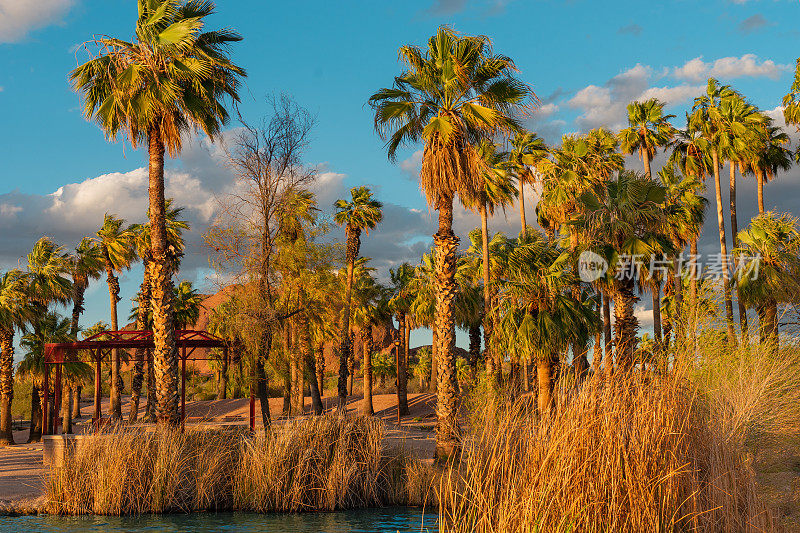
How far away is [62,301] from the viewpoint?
133 ft

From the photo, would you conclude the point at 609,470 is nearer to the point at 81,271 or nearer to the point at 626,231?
the point at 626,231

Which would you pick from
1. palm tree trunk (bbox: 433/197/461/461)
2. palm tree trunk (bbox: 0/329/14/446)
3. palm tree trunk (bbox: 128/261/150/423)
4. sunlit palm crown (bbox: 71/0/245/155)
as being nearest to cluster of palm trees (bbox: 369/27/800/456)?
palm tree trunk (bbox: 433/197/461/461)

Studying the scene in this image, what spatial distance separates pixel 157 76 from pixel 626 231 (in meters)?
17.9

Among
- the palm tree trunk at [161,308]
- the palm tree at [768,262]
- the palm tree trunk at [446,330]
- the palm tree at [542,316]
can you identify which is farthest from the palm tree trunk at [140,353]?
the palm tree at [768,262]

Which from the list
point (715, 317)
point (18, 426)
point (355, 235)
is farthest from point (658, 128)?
point (18, 426)

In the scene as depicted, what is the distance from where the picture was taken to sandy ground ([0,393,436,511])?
1931 cm

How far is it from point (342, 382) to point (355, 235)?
33.9 ft

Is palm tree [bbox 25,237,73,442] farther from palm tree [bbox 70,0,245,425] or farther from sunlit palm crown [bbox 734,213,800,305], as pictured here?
sunlit palm crown [bbox 734,213,800,305]

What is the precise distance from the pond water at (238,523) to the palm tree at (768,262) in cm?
2755

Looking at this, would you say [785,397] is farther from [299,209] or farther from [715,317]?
[299,209]

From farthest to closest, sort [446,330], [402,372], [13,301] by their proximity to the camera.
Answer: [402,372]
[13,301]
[446,330]

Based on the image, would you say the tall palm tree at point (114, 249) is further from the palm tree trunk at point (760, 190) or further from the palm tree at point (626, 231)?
the palm tree trunk at point (760, 190)

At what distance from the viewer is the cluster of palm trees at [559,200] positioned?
73.8 feet

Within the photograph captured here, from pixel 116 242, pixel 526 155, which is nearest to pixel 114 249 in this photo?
pixel 116 242
